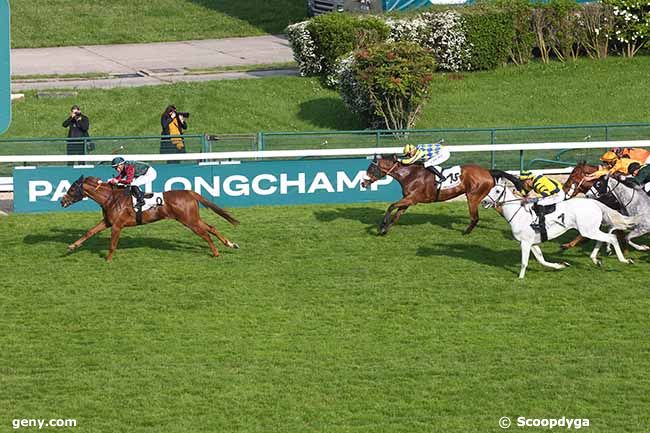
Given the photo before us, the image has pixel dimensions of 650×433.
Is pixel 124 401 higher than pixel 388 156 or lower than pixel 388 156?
lower

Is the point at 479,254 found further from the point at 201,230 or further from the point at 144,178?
the point at 144,178

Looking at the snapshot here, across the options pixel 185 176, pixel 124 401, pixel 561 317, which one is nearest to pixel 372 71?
pixel 185 176

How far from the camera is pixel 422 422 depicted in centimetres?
1158

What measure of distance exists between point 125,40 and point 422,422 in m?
26.1

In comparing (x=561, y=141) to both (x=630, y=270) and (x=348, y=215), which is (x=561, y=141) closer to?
(x=348, y=215)

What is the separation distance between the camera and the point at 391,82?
26.2 metres

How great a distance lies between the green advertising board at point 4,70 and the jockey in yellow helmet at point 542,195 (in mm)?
6864

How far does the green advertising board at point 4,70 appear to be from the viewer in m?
14.8

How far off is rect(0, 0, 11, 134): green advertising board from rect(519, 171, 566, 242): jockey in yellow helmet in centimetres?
686

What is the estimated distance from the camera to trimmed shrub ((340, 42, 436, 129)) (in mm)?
26312

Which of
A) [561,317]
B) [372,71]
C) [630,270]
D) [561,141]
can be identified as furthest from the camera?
[372,71]

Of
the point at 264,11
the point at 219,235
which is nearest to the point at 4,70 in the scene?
the point at 219,235

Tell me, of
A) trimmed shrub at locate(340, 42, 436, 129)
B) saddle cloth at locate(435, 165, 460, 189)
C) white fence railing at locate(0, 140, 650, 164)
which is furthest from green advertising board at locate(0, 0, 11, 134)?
trimmed shrub at locate(340, 42, 436, 129)

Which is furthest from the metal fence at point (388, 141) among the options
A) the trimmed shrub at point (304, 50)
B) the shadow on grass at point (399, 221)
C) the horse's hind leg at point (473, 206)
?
the trimmed shrub at point (304, 50)
